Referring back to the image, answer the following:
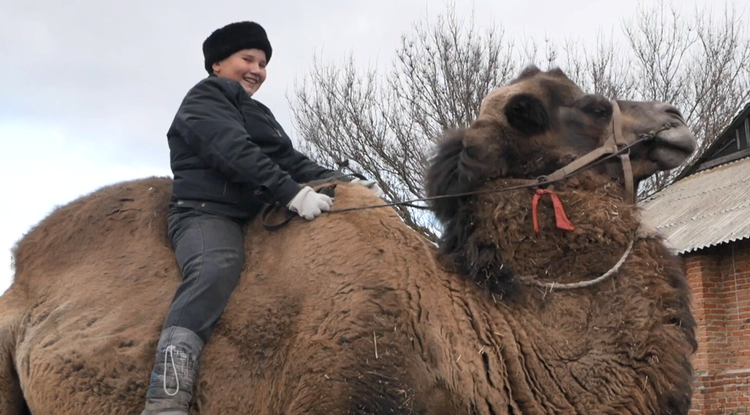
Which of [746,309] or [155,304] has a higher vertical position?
[155,304]

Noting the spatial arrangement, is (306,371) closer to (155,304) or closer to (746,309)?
(155,304)

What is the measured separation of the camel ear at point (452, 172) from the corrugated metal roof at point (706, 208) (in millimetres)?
10218

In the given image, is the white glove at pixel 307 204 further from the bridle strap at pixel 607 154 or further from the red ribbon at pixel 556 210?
the bridle strap at pixel 607 154

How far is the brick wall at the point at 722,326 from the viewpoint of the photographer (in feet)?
50.9

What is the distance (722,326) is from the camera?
16.1 metres

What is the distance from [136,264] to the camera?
448 cm

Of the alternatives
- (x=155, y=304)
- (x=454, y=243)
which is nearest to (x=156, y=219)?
(x=155, y=304)

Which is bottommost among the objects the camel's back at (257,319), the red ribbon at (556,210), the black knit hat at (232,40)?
the camel's back at (257,319)

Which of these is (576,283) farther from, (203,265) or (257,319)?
(203,265)

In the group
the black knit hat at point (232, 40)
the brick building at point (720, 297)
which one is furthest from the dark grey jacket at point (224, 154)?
the brick building at point (720, 297)

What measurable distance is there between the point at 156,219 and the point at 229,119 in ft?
2.52

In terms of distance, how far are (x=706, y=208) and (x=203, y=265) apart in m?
16.5

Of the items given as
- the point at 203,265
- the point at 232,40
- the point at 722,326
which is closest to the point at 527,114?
the point at 232,40

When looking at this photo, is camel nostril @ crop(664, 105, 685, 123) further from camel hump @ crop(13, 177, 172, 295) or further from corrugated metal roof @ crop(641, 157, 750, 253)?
corrugated metal roof @ crop(641, 157, 750, 253)
